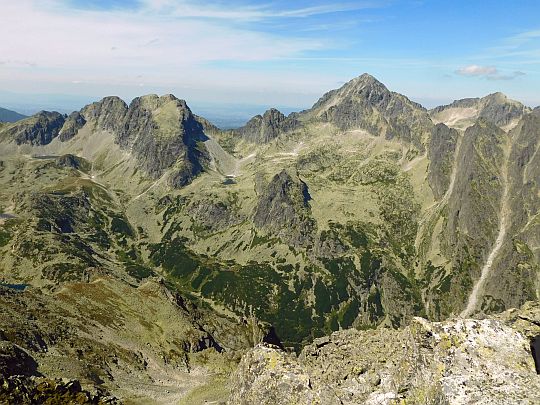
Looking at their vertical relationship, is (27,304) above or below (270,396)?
below

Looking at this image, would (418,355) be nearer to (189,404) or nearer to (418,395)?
(418,395)

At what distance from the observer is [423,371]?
2511 centimetres

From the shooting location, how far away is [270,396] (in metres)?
35.4

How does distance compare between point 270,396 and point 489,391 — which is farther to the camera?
point 270,396

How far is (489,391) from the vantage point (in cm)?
2164

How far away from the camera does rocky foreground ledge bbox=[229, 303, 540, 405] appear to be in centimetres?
2223

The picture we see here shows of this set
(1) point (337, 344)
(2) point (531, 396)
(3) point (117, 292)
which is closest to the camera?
(2) point (531, 396)

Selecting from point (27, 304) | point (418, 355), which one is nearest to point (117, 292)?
point (27, 304)

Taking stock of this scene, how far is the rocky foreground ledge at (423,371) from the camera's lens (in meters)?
22.2

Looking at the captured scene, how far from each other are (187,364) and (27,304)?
46277 mm

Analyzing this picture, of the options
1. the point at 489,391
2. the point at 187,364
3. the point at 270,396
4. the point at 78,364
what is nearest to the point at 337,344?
the point at 270,396

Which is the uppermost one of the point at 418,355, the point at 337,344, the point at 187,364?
the point at 418,355

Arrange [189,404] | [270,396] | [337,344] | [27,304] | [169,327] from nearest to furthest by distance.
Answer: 1. [270,396]
2. [337,344]
3. [189,404]
4. [27,304]
5. [169,327]

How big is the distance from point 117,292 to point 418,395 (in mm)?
137053
